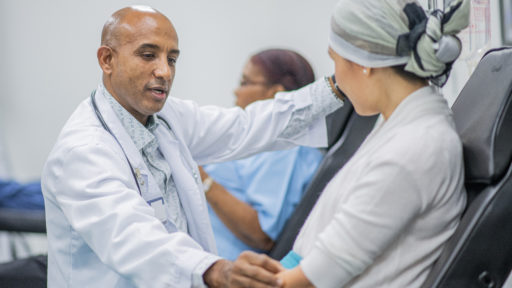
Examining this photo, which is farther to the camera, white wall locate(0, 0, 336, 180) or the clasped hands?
white wall locate(0, 0, 336, 180)

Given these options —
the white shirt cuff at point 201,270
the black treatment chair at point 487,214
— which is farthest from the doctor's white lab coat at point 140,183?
the black treatment chair at point 487,214

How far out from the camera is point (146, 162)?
5.29ft

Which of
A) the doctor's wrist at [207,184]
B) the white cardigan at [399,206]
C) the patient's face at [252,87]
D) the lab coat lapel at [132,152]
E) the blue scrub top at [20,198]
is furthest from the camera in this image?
the blue scrub top at [20,198]

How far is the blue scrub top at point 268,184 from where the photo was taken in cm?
220

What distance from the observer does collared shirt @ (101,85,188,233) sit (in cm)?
158

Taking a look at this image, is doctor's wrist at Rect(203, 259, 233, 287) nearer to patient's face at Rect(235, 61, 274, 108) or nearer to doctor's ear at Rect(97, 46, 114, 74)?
doctor's ear at Rect(97, 46, 114, 74)

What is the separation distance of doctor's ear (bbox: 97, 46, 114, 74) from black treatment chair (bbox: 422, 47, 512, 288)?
915mm

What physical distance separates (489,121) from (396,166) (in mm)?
229

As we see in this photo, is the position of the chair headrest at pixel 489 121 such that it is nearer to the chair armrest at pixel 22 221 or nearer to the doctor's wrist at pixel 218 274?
the doctor's wrist at pixel 218 274

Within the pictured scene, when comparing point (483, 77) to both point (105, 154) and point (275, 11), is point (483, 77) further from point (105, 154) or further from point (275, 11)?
point (275, 11)

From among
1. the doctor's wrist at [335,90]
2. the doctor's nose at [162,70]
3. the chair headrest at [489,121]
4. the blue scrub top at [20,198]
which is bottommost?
the blue scrub top at [20,198]

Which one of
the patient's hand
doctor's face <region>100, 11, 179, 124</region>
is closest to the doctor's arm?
doctor's face <region>100, 11, 179, 124</region>

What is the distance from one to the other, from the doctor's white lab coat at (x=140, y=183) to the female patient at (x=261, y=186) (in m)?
0.34

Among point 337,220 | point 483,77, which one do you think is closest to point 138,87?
point 337,220
